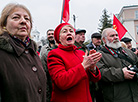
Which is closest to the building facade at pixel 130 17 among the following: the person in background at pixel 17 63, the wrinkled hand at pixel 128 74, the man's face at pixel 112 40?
the man's face at pixel 112 40

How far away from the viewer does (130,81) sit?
2.72m

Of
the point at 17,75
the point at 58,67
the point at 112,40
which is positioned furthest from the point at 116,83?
the point at 17,75

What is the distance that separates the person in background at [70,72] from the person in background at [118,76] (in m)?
0.58

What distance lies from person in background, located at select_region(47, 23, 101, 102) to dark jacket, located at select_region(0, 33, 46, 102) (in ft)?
1.33

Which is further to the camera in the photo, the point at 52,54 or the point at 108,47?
the point at 108,47

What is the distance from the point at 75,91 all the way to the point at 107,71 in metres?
1.05

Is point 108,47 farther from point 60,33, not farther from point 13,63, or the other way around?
point 13,63

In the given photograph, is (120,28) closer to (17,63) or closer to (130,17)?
(17,63)

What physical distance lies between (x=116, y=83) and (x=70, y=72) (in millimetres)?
1317

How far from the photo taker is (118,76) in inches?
104

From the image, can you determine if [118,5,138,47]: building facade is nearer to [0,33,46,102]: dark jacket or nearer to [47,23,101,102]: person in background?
[47,23,101,102]: person in background

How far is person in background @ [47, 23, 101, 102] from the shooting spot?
6.18 feet

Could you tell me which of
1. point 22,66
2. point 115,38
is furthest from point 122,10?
point 22,66

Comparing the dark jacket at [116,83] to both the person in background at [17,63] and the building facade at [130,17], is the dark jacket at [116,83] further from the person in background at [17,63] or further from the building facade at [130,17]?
the building facade at [130,17]
